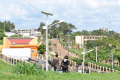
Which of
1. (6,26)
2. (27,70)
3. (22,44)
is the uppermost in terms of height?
(6,26)

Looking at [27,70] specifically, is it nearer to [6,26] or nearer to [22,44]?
[22,44]

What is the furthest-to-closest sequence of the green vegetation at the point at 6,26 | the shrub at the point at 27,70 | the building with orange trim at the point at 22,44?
the green vegetation at the point at 6,26, the building with orange trim at the point at 22,44, the shrub at the point at 27,70

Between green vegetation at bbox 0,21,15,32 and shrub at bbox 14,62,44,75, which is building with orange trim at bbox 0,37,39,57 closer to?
shrub at bbox 14,62,44,75

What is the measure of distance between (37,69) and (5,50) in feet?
81.2

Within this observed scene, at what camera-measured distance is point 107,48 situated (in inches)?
1725

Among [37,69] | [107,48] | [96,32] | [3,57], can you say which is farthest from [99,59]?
[96,32]

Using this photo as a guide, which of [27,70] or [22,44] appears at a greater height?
[27,70]

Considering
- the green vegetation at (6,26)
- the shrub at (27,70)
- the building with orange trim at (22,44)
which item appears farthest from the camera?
the green vegetation at (6,26)

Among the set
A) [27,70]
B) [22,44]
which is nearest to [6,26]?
[22,44]

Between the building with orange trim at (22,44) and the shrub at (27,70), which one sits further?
the building with orange trim at (22,44)

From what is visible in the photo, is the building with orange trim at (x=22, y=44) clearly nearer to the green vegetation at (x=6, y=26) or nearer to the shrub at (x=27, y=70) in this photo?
the shrub at (x=27, y=70)

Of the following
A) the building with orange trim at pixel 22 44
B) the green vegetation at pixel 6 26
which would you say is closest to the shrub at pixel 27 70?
the building with orange trim at pixel 22 44

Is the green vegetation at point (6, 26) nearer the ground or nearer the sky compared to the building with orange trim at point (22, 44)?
nearer the sky

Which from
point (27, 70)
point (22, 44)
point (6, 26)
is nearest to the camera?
point (27, 70)
